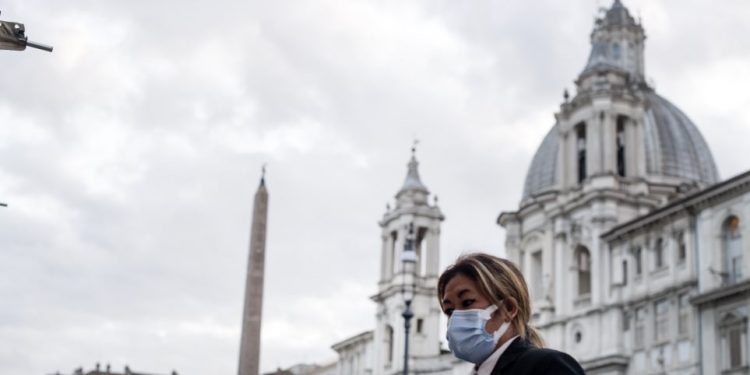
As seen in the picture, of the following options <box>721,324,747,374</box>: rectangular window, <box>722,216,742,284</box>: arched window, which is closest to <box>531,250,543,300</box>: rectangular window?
<box>722,216,742,284</box>: arched window

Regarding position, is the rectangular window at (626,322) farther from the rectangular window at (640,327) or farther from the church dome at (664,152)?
the church dome at (664,152)

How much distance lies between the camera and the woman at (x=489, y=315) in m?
4.11

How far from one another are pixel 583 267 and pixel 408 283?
68.0ft

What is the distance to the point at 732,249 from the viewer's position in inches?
1987

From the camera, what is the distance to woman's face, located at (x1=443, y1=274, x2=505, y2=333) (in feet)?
13.8

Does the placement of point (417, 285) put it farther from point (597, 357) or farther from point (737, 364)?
point (737, 364)

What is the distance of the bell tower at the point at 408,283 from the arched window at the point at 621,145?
1932cm

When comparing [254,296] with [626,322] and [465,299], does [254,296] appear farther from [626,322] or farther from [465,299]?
[465,299]

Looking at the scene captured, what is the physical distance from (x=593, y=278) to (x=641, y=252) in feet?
11.7

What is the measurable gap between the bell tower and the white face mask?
74.7 m

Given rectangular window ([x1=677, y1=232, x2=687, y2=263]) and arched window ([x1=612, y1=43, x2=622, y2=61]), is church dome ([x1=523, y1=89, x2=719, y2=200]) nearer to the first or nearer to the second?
arched window ([x1=612, y1=43, x2=622, y2=61])

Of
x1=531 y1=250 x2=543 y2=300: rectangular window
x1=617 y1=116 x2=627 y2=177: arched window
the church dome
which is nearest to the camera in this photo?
x1=617 y1=116 x2=627 y2=177: arched window

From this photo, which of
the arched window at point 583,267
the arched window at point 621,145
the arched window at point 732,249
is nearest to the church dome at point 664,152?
→ the arched window at point 621,145

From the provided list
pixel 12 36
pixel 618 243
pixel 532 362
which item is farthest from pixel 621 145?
pixel 532 362
